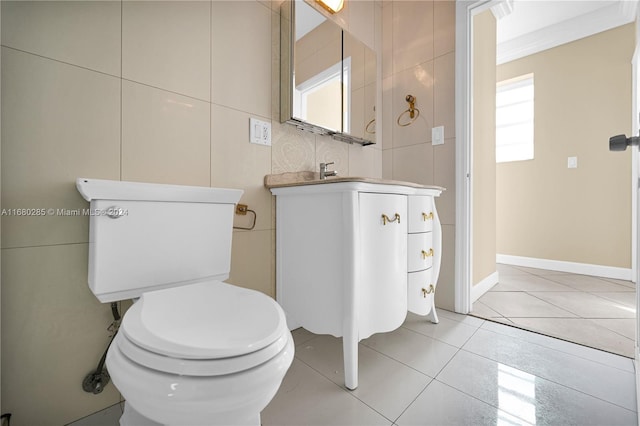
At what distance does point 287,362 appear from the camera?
1.87 ft

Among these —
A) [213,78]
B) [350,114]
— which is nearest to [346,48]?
[350,114]

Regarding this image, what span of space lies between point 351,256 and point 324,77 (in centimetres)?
110

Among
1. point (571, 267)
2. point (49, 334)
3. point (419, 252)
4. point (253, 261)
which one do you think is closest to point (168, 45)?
point (253, 261)

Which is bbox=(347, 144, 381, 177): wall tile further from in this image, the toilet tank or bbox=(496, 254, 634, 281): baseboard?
bbox=(496, 254, 634, 281): baseboard

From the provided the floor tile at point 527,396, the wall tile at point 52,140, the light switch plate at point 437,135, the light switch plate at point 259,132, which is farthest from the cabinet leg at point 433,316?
the wall tile at point 52,140

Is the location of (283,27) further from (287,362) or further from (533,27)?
(533,27)

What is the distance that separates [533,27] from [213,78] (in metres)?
3.27

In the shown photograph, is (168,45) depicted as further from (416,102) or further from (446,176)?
(446,176)

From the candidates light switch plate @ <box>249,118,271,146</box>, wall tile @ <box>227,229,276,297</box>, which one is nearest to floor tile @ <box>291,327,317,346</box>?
wall tile @ <box>227,229,276,297</box>

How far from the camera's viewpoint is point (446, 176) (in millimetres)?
1716

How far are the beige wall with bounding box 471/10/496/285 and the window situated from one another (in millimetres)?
1095

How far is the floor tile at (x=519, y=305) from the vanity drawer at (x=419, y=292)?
701mm

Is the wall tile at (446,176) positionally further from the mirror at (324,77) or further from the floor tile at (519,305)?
the floor tile at (519,305)

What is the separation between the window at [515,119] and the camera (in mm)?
2984
